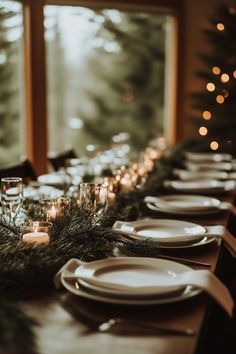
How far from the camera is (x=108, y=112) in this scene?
5.73m

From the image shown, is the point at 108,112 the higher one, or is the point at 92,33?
the point at 92,33

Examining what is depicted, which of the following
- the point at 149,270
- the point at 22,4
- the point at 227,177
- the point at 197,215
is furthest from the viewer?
the point at 22,4

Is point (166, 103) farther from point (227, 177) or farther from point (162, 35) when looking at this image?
point (227, 177)

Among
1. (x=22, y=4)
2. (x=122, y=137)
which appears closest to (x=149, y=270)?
(x=122, y=137)

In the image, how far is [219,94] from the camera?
5.75 meters

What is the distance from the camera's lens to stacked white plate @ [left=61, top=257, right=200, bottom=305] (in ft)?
3.69

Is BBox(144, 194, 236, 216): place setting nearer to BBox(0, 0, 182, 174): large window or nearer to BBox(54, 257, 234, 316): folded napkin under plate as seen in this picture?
BBox(54, 257, 234, 316): folded napkin under plate

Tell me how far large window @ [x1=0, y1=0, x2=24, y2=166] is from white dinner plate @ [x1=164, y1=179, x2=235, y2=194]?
2.26 m

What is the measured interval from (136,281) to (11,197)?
58 cm

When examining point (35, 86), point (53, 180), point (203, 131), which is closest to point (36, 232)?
point (53, 180)

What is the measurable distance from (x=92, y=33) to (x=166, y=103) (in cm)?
122

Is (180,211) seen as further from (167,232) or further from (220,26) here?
(220,26)

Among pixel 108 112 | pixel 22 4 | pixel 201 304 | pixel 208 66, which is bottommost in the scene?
pixel 201 304

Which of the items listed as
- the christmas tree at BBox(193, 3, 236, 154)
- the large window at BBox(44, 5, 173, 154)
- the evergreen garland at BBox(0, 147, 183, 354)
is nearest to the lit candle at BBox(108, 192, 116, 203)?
the evergreen garland at BBox(0, 147, 183, 354)
